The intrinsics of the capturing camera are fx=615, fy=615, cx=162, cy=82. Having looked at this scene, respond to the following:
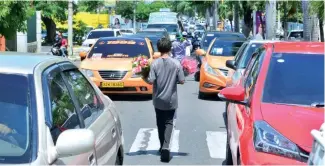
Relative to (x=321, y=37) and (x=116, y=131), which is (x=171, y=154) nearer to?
(x=116, y=131)

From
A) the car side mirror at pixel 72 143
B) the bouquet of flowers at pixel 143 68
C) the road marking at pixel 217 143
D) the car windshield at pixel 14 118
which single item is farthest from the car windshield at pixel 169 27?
the car side mirror at pixel 72 143

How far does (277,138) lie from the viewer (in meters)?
4.90

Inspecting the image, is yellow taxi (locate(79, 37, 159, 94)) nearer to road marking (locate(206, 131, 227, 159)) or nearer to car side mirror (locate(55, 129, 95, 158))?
road marking (locate(206, 131, 227, 159))

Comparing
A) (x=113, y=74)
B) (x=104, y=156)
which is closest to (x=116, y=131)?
(x=104, y=156)

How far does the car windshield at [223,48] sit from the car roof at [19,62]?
1149 centimetres

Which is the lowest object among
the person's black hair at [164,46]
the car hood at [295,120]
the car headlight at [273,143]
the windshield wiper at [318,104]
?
the car headlight at [273,143]

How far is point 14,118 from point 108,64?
10729 mm

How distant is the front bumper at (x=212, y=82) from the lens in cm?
1439

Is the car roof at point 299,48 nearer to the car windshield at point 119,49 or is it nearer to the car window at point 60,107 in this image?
the car window at point 60,107

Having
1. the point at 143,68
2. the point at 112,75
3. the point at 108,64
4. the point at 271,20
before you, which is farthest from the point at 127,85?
the point at 271,20

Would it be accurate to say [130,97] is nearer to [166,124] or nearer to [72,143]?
[166,124]

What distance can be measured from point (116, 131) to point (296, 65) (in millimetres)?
1943

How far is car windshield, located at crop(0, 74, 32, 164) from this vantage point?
Answer: 367cm

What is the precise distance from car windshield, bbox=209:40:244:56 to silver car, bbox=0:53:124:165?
11.1 m
